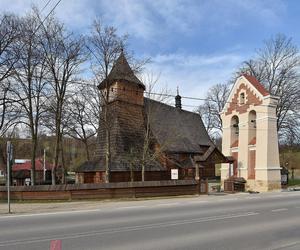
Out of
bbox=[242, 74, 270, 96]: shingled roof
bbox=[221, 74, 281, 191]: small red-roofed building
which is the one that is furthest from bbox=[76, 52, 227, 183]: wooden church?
bbox=[242, 74, 270, 96]: shingled roof

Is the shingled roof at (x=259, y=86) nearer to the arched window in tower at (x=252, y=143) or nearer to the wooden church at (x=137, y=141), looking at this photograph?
the arched window in tower at (x=252, y=143)

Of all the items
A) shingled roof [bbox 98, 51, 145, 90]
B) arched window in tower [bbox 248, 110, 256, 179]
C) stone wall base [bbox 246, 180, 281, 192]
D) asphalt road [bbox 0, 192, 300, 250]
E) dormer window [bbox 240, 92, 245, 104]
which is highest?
shingled roof [bbox 98, 51, 145, 90]

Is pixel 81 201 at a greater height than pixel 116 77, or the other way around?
pixel 116 77

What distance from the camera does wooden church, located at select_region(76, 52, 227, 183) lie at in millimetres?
37031

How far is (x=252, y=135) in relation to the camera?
43562mm

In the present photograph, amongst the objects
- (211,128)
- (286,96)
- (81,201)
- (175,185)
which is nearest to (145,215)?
(81,201)

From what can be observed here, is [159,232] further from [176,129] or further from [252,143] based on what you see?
[176,129]

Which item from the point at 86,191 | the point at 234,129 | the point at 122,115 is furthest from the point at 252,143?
the point at 86,191

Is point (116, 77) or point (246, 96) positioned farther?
point (246, 96)

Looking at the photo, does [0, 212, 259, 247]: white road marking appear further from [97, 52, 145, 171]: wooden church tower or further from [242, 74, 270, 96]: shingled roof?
[242, 74, 270, 96]: shingled roof

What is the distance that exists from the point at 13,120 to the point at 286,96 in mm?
33753

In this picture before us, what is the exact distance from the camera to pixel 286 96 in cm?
5203

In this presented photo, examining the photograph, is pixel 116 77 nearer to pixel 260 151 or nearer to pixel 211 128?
pixel 260 151

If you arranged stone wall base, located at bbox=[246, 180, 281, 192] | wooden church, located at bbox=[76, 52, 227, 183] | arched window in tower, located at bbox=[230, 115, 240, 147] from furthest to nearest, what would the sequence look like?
arched window in tower, located at bbox=[230, 115, 240, 147]
stone wall base, located at bbox=[246, 180, 281, 192]
wooden church, located at bbox=[76, 52, 227, 183]
